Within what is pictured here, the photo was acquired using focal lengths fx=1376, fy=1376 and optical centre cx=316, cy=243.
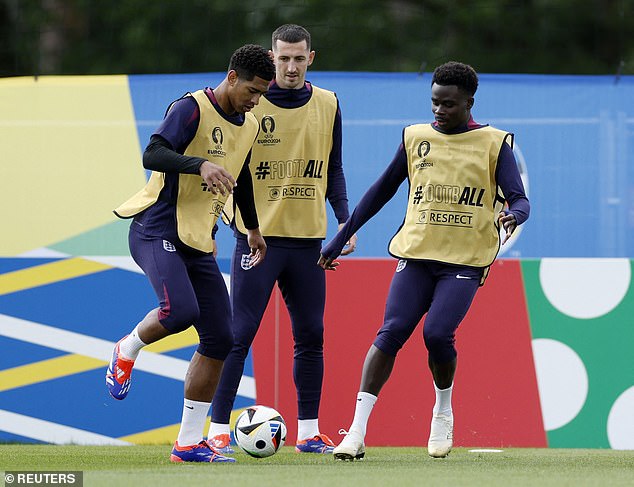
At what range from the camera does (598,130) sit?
31.8 feet

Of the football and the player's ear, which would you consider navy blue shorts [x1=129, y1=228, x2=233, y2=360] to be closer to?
the football

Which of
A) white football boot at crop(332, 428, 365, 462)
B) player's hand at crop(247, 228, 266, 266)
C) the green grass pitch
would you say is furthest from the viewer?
player's hand at crop(247, 228, 266, 266)

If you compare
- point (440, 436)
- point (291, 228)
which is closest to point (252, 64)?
point (291, 228)

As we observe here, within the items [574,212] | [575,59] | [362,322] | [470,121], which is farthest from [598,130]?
[470,121]

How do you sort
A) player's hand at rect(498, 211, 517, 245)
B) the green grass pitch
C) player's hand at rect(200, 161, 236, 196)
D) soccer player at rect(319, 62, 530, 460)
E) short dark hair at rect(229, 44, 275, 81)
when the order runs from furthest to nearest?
soccer player at rect(319, 62, 530, 460)
short dark hair at rect(229, 44, 275, 81)
player's hand at rect(498, 211, 517, 245)
player's hand at rect(200, 161, 236, 196)
the green grass pitch

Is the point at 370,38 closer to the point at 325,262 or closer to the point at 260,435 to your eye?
the point at 325,262

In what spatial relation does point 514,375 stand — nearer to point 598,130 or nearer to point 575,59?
point 598,130

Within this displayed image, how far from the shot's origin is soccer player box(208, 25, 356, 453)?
7.41 meters

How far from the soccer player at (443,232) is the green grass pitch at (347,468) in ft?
1.13

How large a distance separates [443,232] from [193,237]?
4.09 ft

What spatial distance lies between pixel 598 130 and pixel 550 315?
5.98 ft

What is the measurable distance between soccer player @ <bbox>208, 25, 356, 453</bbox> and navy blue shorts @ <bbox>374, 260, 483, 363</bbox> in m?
0.68

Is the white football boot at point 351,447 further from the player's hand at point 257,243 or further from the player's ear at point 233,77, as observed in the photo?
the player's ear at point 233,77

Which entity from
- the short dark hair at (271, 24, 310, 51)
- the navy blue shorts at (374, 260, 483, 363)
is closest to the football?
the navy blue shorts at (374, 260, 483, 363)
